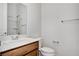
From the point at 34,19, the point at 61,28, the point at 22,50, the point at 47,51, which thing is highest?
the point at 34,19

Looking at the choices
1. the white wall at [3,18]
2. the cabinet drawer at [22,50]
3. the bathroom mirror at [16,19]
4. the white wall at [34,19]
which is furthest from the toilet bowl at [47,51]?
the white wall at [3,18]

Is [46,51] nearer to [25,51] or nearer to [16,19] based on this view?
[25,51]

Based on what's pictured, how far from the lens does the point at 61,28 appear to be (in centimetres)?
189

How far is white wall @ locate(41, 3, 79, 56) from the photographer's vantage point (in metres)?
1.84

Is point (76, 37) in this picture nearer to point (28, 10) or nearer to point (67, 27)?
point (67, 27)

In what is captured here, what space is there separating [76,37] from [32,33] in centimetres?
84

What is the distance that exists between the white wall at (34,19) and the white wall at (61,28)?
0.24 ft

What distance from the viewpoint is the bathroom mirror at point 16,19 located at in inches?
67.8

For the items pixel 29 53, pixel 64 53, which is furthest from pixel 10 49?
pixel 64 53

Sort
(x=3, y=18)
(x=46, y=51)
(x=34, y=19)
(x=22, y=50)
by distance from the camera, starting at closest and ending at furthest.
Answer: (x=22, y=50) < (x=3, y=18) < (x=46, y=51) < (x=34, y=19)

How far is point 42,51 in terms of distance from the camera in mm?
1777

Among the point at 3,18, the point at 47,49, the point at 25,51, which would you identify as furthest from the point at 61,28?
the point at 3,18

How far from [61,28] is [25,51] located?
2.68 feet

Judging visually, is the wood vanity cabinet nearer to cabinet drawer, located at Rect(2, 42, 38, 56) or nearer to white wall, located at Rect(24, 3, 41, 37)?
cabinet drawer, located at Rect(2, 42, 38, 56)
